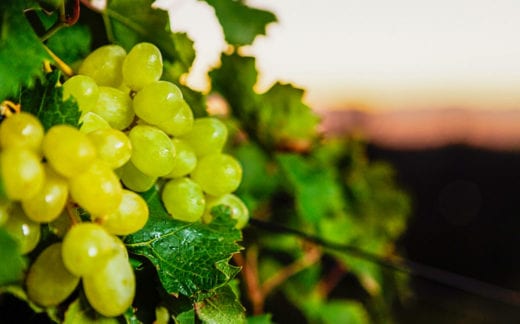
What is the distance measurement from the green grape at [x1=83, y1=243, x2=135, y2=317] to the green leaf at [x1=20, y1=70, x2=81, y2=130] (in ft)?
0.28

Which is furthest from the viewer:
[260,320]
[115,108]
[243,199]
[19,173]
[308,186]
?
[308,186]

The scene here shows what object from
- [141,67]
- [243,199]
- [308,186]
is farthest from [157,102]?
[308,186]

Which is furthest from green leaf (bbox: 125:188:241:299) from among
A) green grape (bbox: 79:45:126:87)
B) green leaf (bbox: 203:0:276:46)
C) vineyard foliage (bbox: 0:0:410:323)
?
green leaf (bbox: 203:0:276:46)

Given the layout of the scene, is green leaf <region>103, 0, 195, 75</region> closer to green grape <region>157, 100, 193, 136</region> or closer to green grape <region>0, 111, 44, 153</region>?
green grape <region>157, 100, 193, 136</region>

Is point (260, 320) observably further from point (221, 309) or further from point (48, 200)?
point (48, 200)

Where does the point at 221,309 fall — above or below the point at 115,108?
below

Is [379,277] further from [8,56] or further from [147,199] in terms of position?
[8,56]

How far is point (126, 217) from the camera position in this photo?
338 millimetres

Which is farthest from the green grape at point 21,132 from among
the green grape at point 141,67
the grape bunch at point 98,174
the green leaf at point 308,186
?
the green leaf at point 308,186

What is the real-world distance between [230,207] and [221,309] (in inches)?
3.8

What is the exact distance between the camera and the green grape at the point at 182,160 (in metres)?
0.43

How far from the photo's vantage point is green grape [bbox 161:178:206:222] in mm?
416

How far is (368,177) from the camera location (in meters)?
1.31

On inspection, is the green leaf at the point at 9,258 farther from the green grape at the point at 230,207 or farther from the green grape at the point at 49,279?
the green grape at the point at 230,207
